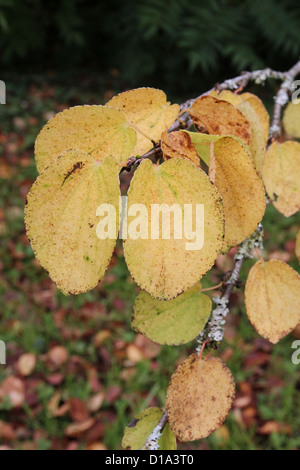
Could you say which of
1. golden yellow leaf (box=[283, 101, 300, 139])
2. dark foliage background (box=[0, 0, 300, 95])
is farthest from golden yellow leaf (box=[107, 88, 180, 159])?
dark foliage background (box=[0, 0, 300, 95])

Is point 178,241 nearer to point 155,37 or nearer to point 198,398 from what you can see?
point 198,398

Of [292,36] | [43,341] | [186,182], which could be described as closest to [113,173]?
[186,182]

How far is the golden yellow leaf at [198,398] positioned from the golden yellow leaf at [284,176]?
0.51ft

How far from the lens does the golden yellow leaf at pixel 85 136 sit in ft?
0.94

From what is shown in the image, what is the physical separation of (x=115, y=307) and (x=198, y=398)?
4.34 feet

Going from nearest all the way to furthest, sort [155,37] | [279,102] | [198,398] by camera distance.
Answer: [198,398]
[279,102]
[155,37]

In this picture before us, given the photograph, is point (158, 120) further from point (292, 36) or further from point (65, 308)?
point (292, 36)

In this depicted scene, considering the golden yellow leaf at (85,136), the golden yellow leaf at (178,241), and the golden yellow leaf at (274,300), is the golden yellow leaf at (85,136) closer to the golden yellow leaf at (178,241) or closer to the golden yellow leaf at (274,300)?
the golden yellow leaf at (178,241)

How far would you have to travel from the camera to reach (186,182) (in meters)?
0.26

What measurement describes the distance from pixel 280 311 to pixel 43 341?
4.24 ft

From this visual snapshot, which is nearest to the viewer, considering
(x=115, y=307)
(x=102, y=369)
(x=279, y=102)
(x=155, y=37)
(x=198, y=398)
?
(x=198, y=398)

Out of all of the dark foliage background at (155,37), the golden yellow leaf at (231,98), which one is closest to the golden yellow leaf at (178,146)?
the golden yellow leaf at (231,98)

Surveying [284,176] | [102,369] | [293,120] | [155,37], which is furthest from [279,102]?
[155,37]

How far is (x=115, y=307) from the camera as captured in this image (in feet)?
5.47
